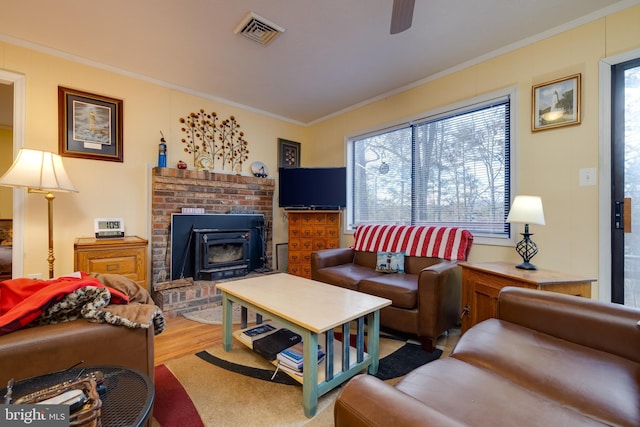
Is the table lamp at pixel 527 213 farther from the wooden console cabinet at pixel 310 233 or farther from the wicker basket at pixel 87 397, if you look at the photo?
the wicker basket at pixel 87 397

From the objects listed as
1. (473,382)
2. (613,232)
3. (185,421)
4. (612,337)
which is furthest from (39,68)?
(613,232)

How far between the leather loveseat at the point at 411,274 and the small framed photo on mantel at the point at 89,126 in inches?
102

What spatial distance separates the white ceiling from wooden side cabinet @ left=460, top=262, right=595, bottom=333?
1936 mm

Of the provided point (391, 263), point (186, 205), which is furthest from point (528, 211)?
point (186, 205)

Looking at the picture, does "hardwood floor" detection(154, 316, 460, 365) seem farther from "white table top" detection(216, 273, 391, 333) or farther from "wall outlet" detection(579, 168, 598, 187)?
"wall outlet" detection(579, 168, 598, 187)

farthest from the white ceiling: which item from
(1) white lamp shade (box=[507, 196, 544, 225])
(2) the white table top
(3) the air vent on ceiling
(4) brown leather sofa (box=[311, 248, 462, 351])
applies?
(2) the white table top

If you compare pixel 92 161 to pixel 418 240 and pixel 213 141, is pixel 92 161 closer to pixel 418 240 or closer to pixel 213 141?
pixel 213 141

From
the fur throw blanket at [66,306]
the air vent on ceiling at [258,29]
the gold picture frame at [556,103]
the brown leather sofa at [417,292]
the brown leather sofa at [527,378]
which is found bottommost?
the brown leather sofa at [417,292]

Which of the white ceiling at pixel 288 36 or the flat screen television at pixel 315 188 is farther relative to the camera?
the flat screen television at pixel 315 188

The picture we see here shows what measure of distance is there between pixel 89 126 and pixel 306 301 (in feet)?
9.78

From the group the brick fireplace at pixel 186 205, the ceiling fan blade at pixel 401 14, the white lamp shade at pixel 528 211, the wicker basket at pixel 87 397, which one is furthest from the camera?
the brick fireplace at pixel 186 205

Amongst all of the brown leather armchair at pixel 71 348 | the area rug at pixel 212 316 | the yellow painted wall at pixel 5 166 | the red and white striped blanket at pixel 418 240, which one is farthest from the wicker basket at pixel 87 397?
the yellow painted wall at pixel 5 166

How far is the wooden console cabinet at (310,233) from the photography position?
3820mm

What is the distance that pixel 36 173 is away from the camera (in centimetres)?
218
